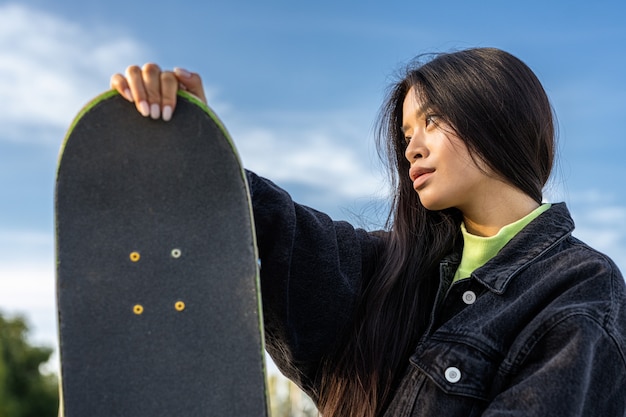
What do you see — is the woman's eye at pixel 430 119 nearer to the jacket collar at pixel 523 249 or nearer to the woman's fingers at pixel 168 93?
the jacket collar at pixel 523 249

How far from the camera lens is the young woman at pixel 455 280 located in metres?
1.94

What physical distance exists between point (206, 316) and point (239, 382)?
0.59 feet

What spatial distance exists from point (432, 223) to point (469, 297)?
0.35m

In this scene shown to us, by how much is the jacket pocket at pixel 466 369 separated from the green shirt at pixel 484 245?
→ 273 millimetres

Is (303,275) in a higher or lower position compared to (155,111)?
lower

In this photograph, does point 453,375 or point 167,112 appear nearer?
point 167,112

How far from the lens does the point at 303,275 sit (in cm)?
221

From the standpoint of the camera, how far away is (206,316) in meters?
1.80

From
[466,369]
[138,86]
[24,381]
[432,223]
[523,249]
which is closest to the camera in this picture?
[138,86]

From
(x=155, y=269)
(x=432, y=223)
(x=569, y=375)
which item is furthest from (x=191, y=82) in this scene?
(x=569, y=375)

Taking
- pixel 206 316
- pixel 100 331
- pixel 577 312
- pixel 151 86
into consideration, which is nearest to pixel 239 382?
pixel 206 316

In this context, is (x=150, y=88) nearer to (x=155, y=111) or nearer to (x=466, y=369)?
(x=155, y=111)

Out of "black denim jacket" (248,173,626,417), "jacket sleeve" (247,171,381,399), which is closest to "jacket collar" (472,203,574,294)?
"black denim jacket" (248,173,626,417)

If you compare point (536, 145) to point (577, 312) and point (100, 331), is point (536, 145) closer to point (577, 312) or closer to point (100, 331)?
point (577, 312)
